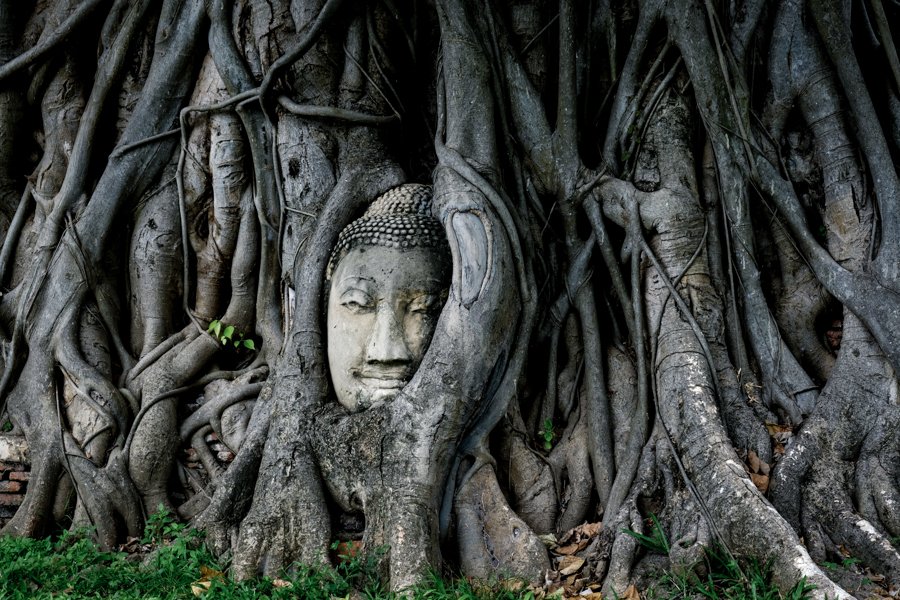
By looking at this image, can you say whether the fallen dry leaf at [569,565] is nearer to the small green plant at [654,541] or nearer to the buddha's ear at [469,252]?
the small green plant at [654,541]

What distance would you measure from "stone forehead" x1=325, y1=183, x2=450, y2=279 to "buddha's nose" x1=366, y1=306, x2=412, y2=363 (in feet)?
1.20

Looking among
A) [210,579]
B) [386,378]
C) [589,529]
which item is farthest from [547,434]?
[210,579]

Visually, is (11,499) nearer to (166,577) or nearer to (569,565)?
(166,577)

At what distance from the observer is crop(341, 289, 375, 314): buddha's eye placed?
3945mm

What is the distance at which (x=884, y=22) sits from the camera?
13.5 feet

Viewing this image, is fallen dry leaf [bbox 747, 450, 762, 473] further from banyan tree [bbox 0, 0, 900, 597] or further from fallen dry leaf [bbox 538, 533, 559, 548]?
fallen dry leaf [bbox 538, 533, 559, 548]

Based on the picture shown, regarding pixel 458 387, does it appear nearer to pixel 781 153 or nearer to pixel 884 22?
pixel 781 153

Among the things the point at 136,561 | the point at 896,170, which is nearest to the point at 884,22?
the point at 896,170

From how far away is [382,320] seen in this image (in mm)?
3912

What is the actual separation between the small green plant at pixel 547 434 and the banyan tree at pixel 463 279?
3 cm

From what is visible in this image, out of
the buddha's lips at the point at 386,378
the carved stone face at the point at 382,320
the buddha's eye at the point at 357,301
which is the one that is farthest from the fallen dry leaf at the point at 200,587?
the buddha's eye at the point at 357,301

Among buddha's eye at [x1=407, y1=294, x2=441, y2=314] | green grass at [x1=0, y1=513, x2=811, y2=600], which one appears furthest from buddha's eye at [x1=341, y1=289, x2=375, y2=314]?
green grass at [x1=0, y1=513, x2=811, y2=600]

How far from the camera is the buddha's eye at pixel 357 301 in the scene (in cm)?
395

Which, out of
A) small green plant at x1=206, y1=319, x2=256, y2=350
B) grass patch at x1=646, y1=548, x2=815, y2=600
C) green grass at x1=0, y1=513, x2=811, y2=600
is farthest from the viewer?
small green plant at x1=206, y1=319, x2=256, y2=350
